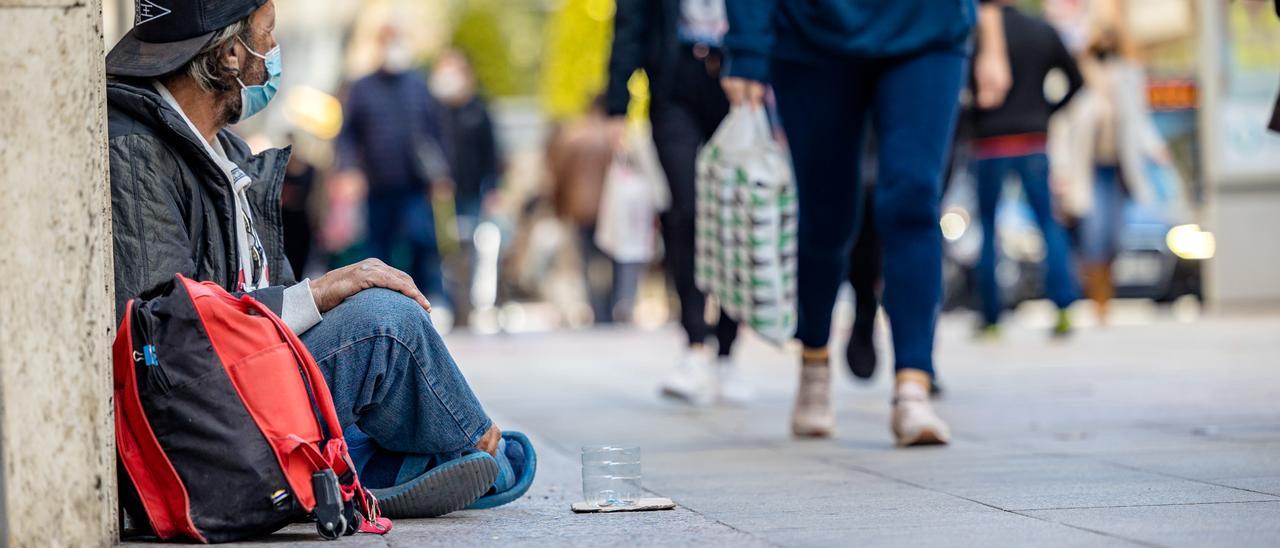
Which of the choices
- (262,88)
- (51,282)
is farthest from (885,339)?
(51,282)

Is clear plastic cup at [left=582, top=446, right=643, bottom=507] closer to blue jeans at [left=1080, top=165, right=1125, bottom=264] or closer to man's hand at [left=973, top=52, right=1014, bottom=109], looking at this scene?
man's hand at [left=973, top=52, right=1014, bottom=109]

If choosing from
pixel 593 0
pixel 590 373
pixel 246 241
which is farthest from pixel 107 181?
pixel 593 0

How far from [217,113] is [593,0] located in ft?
53.1

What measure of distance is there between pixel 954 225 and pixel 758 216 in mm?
11849

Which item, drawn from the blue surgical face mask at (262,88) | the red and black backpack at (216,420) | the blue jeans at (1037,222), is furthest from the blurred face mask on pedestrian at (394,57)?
the red and black backpack at (216,420)

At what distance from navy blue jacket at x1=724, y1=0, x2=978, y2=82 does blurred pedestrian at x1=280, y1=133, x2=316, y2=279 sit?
8.46 meters

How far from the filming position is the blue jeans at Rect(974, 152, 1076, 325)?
11039 millimetres

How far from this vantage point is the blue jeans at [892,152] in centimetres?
567

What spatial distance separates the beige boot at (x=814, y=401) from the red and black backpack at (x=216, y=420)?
2632mm

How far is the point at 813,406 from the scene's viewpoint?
6.11 metres

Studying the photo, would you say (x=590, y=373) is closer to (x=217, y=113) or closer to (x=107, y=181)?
(x=217, y=113)

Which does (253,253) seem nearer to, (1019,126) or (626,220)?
(626,220)

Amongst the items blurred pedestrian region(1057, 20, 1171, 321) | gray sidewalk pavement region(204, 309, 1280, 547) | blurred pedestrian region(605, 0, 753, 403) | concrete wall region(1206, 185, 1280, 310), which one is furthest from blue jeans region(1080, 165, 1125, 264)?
blurred pedestrian region(605, 0, 753, 403)

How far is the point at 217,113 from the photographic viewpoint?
13.6ft
